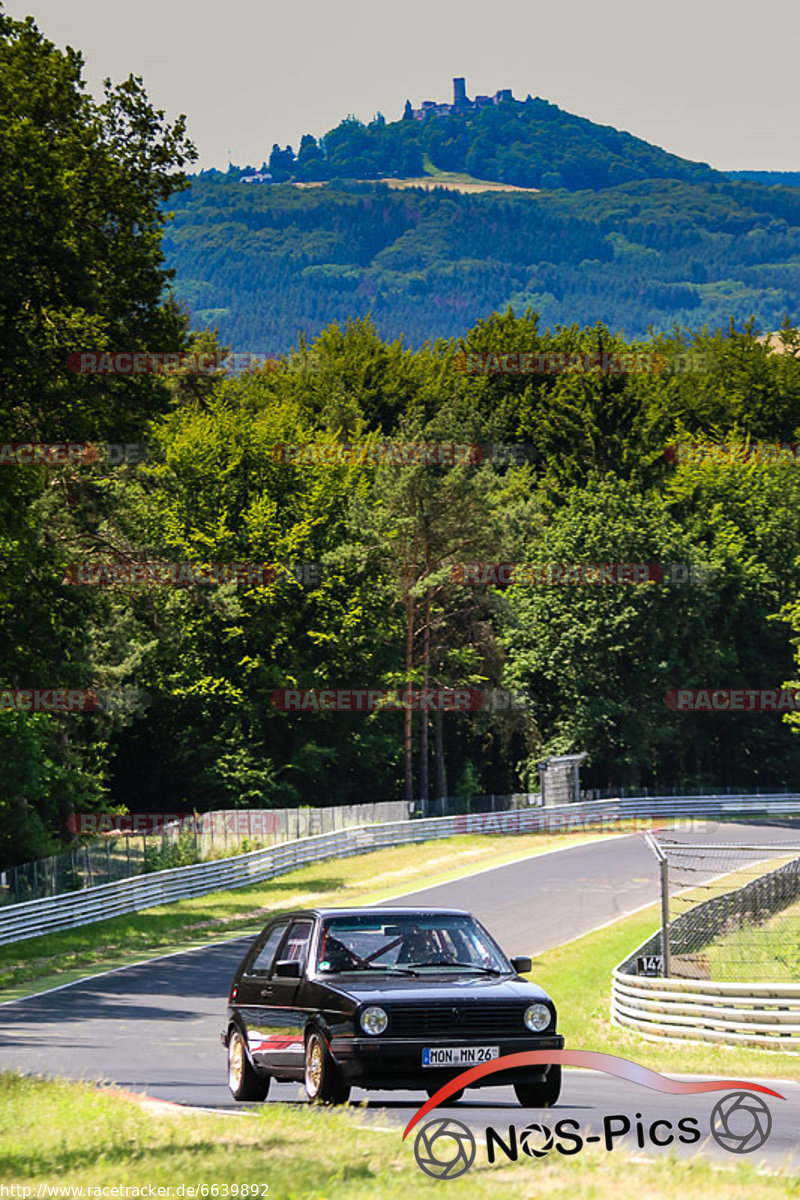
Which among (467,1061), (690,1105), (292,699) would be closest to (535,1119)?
(467,1061)

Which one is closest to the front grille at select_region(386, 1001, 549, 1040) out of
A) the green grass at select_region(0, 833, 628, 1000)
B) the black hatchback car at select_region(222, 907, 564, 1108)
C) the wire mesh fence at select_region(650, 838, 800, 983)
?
the black hatchback car at select_region(222, 907, 564, 1108)

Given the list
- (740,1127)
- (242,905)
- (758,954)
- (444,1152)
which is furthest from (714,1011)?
(242,905)

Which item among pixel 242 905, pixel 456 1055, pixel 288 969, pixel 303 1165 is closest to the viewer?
pixel 303 1165

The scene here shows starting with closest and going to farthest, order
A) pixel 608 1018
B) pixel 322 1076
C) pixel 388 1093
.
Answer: pixel 322 1076 < pixel 388 1093 < pixel 608 1018

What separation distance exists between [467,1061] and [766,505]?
78.4 meters

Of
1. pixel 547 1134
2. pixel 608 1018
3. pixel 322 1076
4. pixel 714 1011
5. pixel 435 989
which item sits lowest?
pixel 608 1018

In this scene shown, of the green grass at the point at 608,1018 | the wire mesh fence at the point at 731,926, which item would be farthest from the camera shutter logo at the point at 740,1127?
the wire mesh fence at the point at 731,926

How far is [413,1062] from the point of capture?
36.8 ft

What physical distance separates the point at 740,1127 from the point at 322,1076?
377cm

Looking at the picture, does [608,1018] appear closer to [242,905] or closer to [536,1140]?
[536,1140]

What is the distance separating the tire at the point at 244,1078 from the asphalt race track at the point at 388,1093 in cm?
19

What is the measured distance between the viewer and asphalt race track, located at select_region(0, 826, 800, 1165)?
42.1ft

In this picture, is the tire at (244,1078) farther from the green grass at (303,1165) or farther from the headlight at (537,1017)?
the headlight at (537,1017)

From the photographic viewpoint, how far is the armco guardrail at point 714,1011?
20188mm
